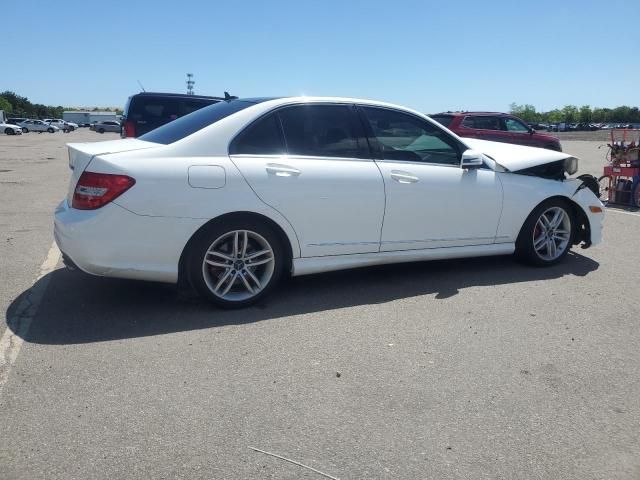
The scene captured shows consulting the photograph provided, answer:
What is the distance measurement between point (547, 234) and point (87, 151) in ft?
14.1

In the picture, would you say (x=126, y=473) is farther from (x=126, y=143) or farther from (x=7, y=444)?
(x=126, y=143)

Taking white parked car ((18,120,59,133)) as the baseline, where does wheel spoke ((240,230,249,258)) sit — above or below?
below

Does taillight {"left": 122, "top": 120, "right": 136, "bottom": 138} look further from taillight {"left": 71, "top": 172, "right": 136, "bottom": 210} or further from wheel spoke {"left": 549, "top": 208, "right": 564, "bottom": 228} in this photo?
wheel spoke {"left": 549, "top": 208, "right": 564, "bottom": 228}

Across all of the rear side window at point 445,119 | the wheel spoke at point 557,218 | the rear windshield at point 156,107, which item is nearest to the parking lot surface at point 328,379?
the wheel spoke at point 557,218

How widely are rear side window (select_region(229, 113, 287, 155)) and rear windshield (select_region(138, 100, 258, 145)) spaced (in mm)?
243

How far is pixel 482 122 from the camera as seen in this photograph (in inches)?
624

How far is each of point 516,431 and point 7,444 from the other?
7.84 ft

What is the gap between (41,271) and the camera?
5.23 meters

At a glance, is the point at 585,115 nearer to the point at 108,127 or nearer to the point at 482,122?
the point at 108,127

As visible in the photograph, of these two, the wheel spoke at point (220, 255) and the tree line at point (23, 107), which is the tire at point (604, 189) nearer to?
the wheel spoke at point (220, 255)

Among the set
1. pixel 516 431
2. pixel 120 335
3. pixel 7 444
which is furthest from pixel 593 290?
pixel 7 444

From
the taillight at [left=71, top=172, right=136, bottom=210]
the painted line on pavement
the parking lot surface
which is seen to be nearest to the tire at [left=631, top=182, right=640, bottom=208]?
the parking lot surface

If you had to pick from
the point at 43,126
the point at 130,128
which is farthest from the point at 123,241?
the point at 43,126

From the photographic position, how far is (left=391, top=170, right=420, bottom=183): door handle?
190 inches
